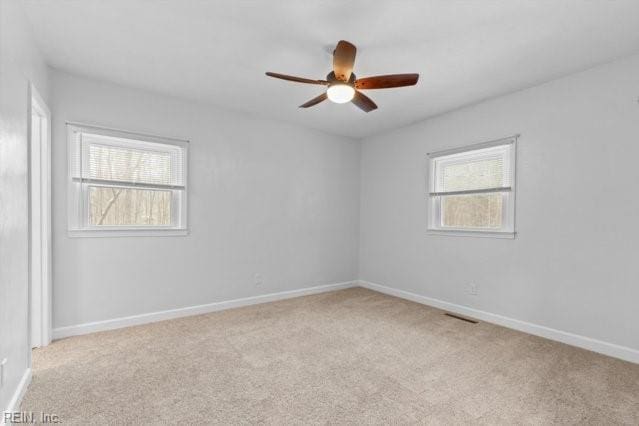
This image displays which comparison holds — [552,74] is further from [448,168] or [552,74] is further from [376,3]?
[376,3]

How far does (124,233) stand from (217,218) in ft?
3.23

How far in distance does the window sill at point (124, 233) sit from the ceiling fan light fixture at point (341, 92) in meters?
2.29

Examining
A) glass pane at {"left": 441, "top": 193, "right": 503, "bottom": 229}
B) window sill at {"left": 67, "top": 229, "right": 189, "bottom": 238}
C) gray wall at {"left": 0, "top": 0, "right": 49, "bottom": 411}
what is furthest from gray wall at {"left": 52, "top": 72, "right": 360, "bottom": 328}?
glass pane at {"left": 441, "top": 193, "right": 503, "bottom": 229}

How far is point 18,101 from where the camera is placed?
1935 millimetres

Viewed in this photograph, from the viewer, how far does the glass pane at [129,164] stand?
315cm

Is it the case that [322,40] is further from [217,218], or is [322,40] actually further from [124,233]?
[124,233]

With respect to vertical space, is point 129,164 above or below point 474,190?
above

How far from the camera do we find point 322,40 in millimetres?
2363

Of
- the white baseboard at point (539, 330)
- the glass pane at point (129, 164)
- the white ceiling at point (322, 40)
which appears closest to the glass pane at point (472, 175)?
the white ceiling at point (322, 40)

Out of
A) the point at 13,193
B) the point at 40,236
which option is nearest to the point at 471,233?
the point at 13,193

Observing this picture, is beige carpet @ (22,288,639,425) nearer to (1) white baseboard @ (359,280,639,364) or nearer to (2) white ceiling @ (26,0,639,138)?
(1) white baseboard @ (359,280,639,364)

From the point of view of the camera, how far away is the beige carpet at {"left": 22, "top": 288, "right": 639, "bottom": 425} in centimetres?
187

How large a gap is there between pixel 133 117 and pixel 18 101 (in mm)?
1391

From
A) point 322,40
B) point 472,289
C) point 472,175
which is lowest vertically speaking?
point 472,289
